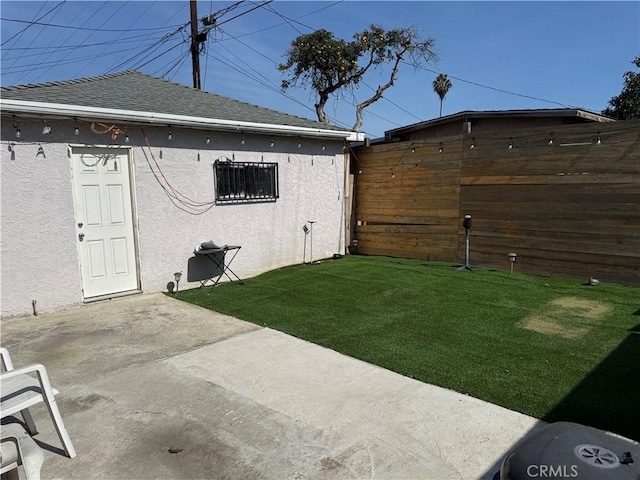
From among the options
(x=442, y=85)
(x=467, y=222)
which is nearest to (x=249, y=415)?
(x=467, y=222)

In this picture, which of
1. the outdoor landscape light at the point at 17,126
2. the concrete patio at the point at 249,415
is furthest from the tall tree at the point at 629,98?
the outdoor landscape light at the point at 17,126

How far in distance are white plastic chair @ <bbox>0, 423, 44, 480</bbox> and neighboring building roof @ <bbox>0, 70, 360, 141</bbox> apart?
4.29 metres

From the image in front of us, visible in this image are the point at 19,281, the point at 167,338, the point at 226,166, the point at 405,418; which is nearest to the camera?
the point at 405,418

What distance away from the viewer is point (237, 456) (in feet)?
8.49

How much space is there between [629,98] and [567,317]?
20.9 meters

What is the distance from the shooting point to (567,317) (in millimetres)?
5039

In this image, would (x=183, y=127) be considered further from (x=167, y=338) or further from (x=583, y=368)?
(x=583, y=368)

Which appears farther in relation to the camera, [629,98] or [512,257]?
[629,98]

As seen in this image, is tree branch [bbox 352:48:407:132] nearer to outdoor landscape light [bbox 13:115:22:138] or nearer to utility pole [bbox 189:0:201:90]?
utility pole [bbox 189:0:201:90]

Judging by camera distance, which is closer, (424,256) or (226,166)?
(226,166)

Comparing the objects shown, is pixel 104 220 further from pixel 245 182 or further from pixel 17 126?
pixel 245 182

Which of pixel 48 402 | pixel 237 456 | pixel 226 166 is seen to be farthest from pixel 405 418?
pixel 226 166

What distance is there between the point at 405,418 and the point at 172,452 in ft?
5.14

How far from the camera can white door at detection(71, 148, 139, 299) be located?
19.0 ft
